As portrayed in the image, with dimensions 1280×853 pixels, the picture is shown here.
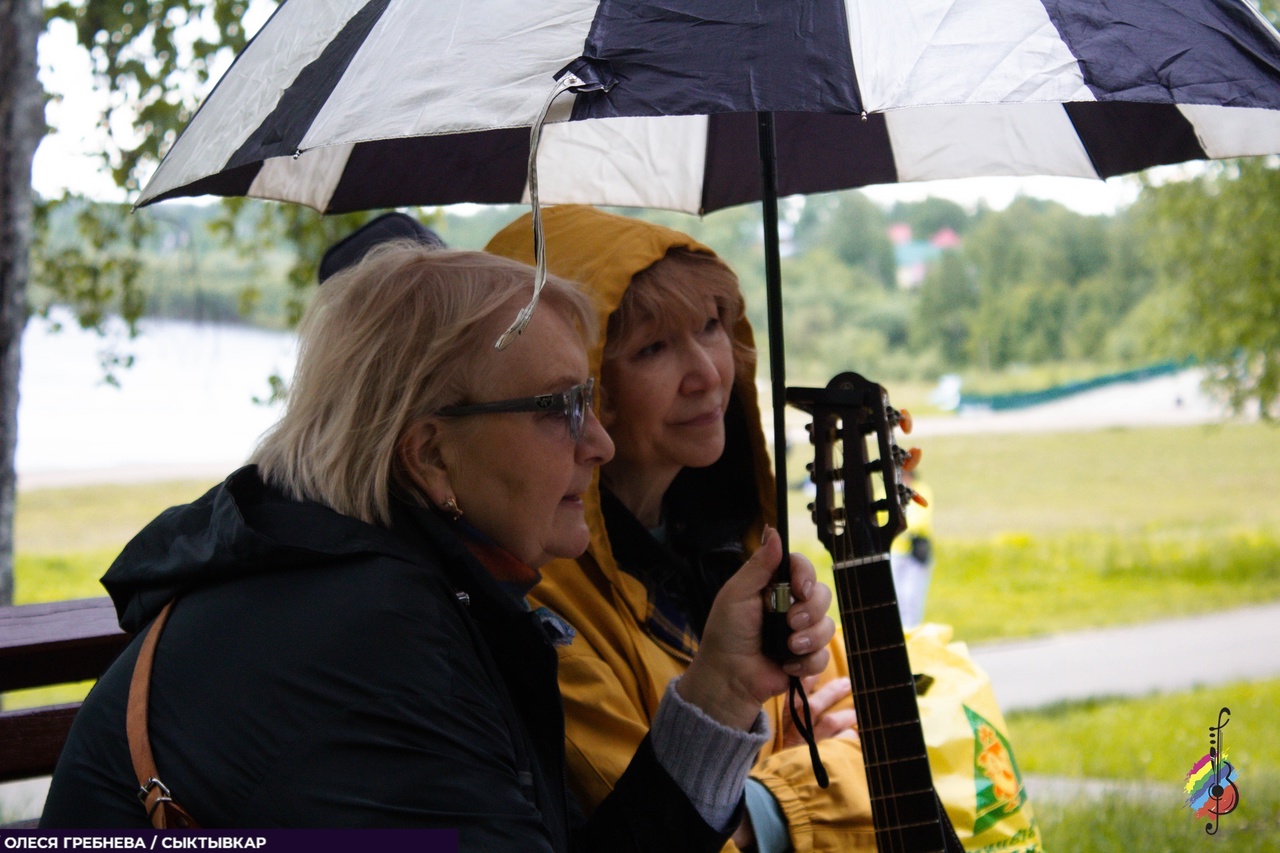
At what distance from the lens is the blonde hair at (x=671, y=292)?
7.75 ft

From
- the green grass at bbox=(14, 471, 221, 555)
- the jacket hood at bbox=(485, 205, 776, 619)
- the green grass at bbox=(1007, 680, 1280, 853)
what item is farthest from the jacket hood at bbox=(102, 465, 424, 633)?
the green grass at bbox=(14, 471, 221, 555)

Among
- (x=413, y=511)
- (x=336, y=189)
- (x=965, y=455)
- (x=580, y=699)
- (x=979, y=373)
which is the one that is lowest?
(x=965, y=455)

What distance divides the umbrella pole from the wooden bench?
1320mm

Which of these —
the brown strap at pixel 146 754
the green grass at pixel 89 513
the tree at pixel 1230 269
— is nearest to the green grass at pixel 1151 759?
the brown strap at pixel 146 754

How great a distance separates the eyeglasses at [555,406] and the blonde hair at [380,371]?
0.06 ft

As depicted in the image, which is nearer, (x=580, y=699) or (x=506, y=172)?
(x=580, y=699)

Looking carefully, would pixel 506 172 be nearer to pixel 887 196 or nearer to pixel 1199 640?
pixel 1199 640

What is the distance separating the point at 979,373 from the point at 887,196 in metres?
4.09

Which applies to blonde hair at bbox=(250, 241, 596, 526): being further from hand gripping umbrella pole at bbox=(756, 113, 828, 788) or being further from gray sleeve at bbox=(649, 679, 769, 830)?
gray sleeve at bbox=(649, 679, 769, 830)

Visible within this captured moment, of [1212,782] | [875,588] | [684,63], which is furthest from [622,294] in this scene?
Result: [1212,782]

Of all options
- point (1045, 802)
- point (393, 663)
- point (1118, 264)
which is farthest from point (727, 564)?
point (1118, 264)

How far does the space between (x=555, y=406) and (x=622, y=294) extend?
0.67m

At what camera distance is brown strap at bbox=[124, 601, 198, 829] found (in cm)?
134

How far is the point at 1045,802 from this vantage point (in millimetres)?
4836
